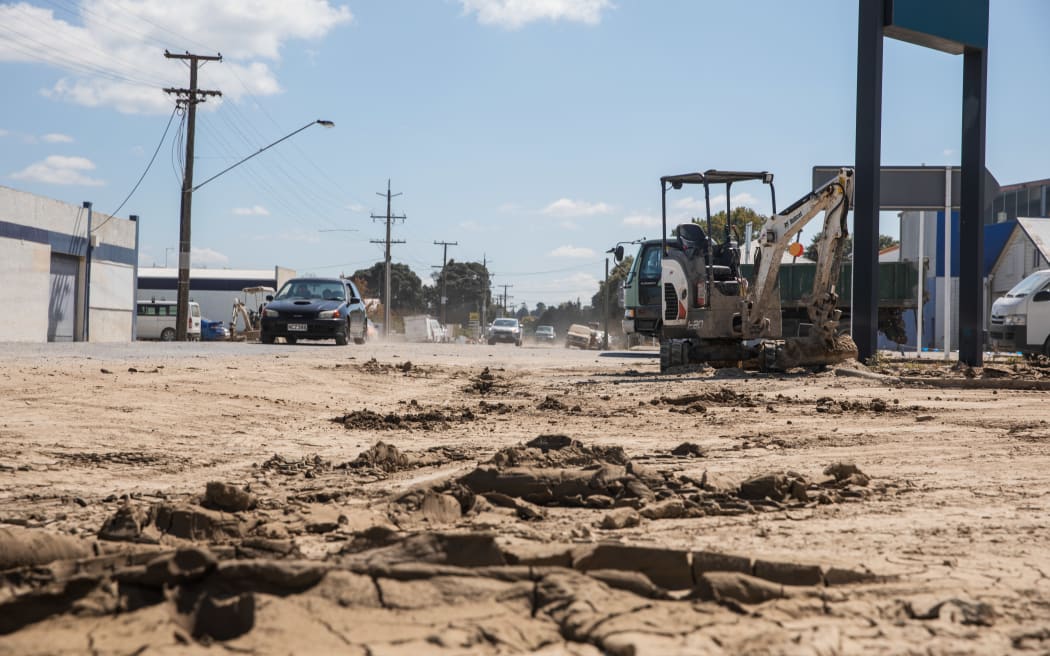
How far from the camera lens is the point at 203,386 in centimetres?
981

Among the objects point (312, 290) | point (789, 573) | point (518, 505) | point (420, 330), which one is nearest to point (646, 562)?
point (789, 573)

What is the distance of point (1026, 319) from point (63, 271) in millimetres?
34530

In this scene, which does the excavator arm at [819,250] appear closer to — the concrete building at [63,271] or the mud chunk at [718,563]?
the mud chunk at [718,563]

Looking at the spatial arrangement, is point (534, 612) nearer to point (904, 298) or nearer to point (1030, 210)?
point (904, 298)

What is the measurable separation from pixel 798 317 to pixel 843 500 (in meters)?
21.1

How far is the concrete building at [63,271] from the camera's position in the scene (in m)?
35.7

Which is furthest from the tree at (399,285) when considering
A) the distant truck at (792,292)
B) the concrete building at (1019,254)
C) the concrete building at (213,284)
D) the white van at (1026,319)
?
the white van at (1026,319)

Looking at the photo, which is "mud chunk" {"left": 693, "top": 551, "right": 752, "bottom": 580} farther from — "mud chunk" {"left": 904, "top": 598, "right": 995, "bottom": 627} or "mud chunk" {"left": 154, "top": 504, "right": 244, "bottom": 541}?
"mud chunk" {"left": 154, "top": 504, "right": 244, "bottom": 541}

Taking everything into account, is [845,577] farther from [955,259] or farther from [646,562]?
[955,259]

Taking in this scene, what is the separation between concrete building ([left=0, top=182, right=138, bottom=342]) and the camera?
35.7 m

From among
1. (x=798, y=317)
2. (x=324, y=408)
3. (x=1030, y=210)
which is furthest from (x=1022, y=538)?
(x=1030, y=210)

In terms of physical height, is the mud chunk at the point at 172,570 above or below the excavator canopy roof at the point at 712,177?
below

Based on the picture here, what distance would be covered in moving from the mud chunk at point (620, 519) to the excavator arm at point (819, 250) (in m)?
12.8

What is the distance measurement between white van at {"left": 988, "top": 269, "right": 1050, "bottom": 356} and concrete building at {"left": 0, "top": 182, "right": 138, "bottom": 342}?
3143 centimetres
